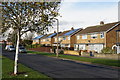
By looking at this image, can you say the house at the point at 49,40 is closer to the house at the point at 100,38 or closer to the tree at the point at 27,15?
the house at the point at 100,38

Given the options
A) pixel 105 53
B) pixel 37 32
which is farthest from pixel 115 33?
pixel 37 32

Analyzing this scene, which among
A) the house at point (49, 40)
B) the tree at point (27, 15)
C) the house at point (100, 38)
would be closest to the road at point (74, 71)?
the tree at point (27, 15)

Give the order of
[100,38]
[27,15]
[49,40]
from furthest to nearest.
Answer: [49,40] → [100,38] → [27,15]

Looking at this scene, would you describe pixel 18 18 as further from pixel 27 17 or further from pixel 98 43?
pixel 98 43

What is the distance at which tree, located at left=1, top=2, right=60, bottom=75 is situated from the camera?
10.4 metres

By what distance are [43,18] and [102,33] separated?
29.4 metres

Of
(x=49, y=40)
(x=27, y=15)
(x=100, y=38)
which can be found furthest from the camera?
(x=49, y=40)

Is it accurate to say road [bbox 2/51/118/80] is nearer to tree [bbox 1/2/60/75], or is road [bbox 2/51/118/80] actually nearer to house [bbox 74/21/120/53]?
tree [bbox 1/2/60/75]

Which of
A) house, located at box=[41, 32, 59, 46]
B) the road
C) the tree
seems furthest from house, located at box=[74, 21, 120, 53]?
the tree

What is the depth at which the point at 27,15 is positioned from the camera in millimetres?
10945

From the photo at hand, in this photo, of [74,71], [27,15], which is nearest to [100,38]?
[74,71]

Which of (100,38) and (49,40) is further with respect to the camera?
(49,40)

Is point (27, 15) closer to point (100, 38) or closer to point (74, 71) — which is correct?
point (74, 71)

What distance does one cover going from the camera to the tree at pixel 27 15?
34.2ft
